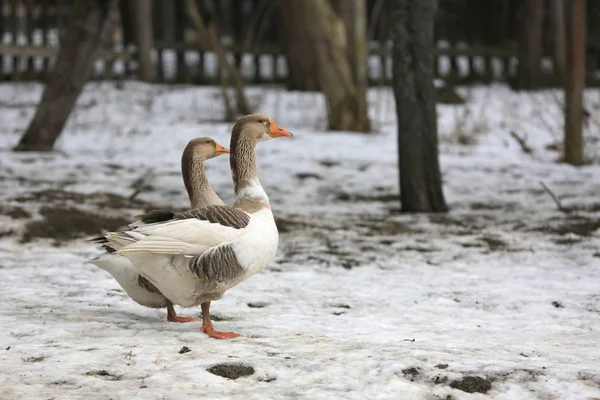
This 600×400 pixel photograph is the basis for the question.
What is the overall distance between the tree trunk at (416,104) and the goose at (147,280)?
3.65 metres

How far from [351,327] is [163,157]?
7176 mm

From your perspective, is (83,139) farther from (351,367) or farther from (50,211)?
(351,367)

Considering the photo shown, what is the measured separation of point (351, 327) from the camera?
15.2 ft

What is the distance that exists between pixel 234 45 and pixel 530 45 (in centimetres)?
637

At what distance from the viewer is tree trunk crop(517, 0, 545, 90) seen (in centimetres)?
1770

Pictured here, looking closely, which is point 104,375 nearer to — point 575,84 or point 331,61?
Answer: point 575,84

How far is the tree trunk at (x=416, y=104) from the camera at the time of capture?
8188mm

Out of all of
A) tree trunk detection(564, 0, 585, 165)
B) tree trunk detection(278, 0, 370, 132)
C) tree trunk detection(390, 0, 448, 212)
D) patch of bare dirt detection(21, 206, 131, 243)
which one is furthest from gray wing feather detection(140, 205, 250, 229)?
tree trunk detection(278, 0, 370, 132)

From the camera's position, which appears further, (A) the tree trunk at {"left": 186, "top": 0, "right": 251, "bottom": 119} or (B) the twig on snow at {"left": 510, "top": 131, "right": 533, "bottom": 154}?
(A) the tree trunk at {"left": 186, "top": 0, "right": 251, "bottom": 119}

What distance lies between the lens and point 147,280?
4.46 metres

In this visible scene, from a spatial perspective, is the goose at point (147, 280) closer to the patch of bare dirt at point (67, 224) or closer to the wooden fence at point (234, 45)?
the patch of bare dirt at point (67, 224)

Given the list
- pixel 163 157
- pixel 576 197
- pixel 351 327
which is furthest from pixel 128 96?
pixel 351 327

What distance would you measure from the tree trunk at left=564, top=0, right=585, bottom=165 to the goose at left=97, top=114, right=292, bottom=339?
7374 millimetres

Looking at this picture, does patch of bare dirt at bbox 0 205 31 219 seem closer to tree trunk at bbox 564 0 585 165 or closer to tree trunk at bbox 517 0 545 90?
tree trunk at bbox 564 0 585 165
